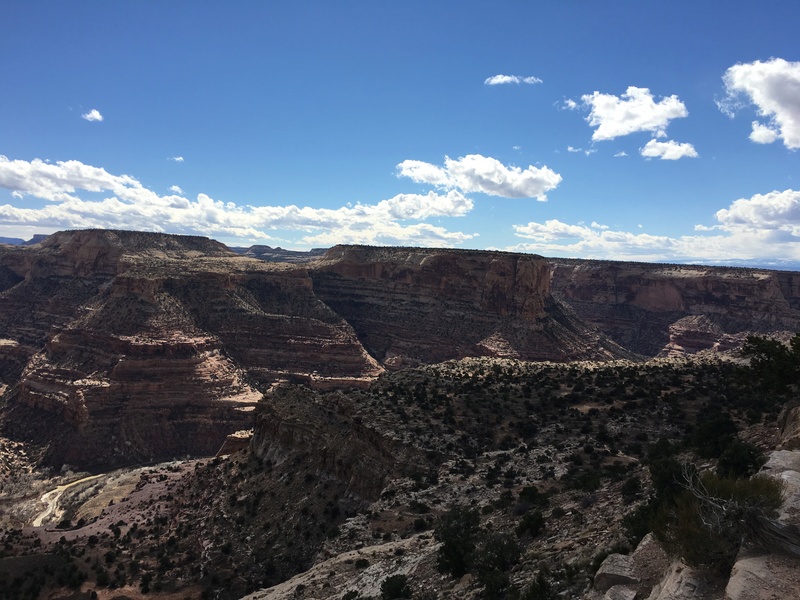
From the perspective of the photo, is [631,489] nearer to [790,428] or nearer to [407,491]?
[790,428]

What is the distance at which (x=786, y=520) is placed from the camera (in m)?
9.59

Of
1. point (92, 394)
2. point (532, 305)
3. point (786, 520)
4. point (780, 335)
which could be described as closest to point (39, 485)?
point (92, 394)

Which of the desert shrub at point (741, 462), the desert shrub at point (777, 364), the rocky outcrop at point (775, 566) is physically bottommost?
the desert shrub at point (741, 462)

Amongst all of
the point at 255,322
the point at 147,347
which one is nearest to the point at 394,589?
the point at 147,347

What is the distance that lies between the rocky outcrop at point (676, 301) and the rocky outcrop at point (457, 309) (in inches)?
892

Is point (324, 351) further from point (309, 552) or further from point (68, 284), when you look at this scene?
point (309, 552)

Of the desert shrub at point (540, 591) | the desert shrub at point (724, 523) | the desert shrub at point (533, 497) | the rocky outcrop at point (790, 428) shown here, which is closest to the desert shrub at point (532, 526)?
the desert shrub at point (533, 497)

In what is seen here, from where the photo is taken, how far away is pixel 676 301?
4727 inches

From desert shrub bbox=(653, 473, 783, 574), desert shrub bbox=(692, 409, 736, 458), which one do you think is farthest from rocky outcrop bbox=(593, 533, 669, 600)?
desert shrub bbox=(692, 409, 736, 458)

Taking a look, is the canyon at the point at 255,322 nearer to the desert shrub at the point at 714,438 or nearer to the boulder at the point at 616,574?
the desert shrub at the point at 714,438

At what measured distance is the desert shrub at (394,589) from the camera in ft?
53.7

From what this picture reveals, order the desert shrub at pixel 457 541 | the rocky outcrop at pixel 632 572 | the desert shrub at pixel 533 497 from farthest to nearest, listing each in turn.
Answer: the desert shrub at pixel 533 497 → the desert shrub at pixel 457 541 → the rocky outcrop at pixel 632 572

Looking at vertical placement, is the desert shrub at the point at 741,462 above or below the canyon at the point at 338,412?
above

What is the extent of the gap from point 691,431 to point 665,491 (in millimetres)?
13245
